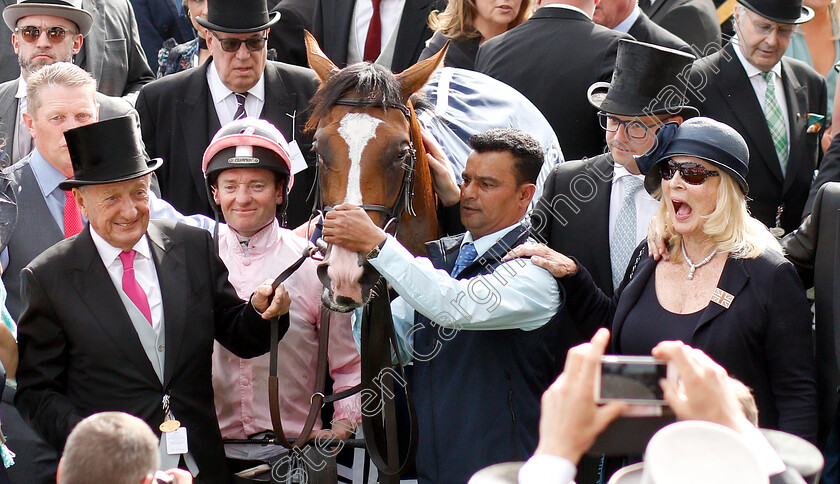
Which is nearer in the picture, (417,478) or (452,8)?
(417,478)

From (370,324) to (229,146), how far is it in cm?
107

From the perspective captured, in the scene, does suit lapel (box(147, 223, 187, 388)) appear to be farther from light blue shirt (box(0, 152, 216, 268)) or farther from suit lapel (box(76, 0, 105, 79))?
suit lapel (box(76, 0, 105, 79))

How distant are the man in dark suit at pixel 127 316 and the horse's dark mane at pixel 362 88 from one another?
768mm

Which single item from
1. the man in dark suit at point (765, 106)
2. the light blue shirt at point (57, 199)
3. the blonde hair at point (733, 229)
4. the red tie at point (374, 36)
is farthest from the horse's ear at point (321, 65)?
the red tie at point (374, 36)

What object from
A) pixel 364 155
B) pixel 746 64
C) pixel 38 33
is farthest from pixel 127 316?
pixel 746 64

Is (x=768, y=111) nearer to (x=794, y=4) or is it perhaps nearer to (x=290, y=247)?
(x=794, y=4)

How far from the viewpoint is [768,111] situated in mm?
5688

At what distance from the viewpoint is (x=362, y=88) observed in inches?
171

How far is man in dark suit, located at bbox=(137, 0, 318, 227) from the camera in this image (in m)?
5.88

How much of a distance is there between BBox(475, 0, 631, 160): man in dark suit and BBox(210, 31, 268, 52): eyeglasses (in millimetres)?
1319

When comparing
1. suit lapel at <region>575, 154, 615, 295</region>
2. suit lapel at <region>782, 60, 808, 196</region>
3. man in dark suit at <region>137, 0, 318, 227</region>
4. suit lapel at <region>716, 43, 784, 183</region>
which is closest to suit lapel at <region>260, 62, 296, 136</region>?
man in dark suit at <region>137, 0, 318, 227</region>

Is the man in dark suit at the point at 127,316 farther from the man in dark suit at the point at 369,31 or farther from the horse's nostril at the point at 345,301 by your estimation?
the man in dark suit at the point at 369,31

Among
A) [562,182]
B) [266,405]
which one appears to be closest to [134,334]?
[266,405]

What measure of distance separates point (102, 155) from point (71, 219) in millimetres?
907
